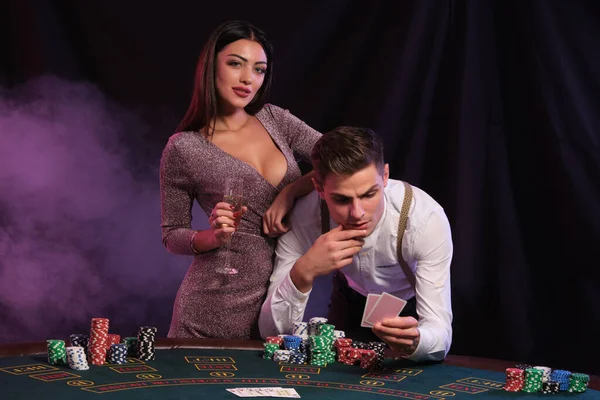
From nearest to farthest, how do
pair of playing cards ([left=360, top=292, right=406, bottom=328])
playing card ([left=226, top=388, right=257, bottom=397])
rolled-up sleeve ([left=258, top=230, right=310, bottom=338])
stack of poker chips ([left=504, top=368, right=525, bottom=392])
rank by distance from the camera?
playing card ([left=226, top=388, right=257, bottom=397]) < stack of poker chips ([left=504, top=368, right=525, bottom=392]) < pair of playing cards ([left=360, top=292, right=406, bottom=328]) < rolled-up sleeve ([left=258, top=230, right=310, bottom=338])

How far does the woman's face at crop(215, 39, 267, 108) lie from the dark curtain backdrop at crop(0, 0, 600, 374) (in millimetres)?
1339

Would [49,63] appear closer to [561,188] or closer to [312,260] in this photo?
[312,260]

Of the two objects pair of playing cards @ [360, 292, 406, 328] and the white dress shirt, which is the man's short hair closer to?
the white dress shirt

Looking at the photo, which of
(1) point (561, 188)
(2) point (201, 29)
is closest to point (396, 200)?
(1) point (561, 188)

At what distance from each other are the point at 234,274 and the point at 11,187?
5.36 ft

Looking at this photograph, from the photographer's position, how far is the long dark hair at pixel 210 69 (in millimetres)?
3416

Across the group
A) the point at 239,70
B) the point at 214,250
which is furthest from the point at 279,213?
the point at 239,70

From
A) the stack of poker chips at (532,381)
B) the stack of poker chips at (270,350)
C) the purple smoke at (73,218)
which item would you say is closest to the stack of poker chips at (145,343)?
the stack of poker chips at (270,350)

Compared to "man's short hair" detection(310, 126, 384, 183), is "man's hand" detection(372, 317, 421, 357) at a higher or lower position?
lower

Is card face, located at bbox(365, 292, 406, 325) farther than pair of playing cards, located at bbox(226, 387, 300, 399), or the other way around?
card face, located at bbox(365, 292, 406, 325)

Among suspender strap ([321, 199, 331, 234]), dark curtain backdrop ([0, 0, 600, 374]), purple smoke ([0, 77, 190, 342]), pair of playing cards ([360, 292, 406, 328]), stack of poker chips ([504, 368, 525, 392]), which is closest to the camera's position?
stack of poker chips ([504, 368, 525, 392])

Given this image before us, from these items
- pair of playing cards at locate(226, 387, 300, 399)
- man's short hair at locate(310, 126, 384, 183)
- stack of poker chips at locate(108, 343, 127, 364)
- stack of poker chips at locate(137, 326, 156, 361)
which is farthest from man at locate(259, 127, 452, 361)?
stack of poker chips at locate(108, 343, 127, 364)

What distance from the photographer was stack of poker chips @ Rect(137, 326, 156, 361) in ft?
8.97

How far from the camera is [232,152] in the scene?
346 centimetres
